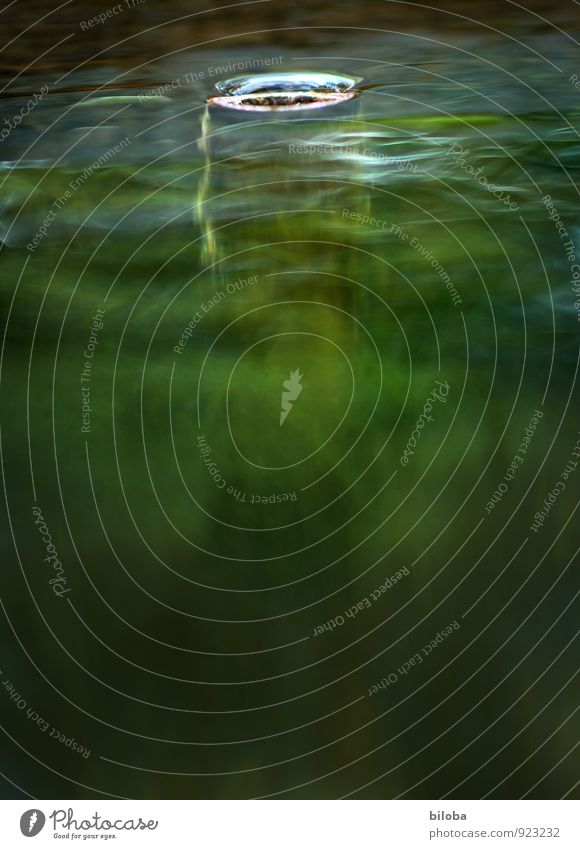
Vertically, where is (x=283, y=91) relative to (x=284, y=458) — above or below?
above

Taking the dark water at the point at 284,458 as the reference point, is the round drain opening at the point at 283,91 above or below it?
above

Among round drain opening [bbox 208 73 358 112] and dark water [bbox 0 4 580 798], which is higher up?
round drain opening [bbox 208 73 358 112]
